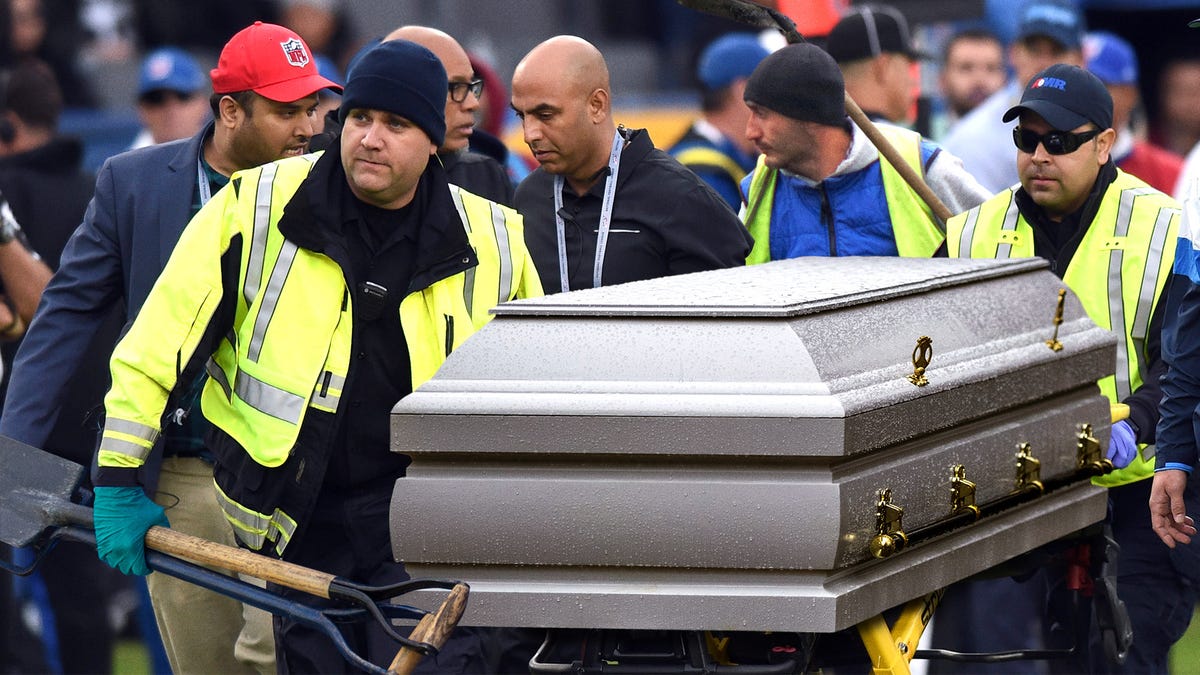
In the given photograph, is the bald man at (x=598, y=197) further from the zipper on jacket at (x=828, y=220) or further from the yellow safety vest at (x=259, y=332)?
the yellow safety vest at (x=259, y=332)

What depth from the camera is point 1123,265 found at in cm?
550

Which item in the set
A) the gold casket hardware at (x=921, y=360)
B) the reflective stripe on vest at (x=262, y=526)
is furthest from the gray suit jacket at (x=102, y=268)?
the gold casket hardware at (x=921, y=360)

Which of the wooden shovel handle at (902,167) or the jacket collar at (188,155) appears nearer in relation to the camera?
the jacket collar at (188,155)

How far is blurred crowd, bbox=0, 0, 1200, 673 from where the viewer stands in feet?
24.4

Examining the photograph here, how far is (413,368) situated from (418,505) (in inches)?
24.3

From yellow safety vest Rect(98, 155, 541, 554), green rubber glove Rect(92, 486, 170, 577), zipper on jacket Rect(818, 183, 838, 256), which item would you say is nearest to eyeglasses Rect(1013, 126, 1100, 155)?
zipper on jacket Rect(818, 183, 838, 256)

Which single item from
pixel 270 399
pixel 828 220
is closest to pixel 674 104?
pixel 828 220

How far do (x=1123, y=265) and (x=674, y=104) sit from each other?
8.38 meters

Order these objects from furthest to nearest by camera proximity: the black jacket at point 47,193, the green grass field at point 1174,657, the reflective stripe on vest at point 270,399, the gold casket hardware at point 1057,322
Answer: the green grass field at point 1174,657
the black jacket at point 47,193
the gold casket hardware at point 1057,322
the reflective stripe on vest at point 270,399

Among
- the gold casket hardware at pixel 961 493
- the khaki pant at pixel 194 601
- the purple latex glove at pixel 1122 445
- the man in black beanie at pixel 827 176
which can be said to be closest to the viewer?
the gold casket hardware at pixel 961 493

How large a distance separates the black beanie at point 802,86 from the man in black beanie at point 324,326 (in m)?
1.22

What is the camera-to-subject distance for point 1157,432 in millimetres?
5137

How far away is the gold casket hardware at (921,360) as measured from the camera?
4348mm

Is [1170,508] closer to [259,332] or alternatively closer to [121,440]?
[259,332]
